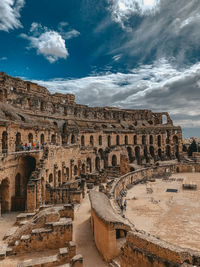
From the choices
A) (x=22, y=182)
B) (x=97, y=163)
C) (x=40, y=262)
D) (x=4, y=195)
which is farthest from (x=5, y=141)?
(x=97, y=163)

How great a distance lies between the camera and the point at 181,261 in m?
6.40

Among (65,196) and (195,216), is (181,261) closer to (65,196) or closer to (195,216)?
(195,216)

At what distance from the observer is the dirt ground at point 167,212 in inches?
485

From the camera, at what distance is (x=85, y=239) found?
38.1ft

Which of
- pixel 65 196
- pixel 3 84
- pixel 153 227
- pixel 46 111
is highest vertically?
pixel 3 84

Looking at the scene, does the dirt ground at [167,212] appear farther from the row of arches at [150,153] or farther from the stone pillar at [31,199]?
the row of arches at [150,153]

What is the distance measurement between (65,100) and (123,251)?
132ft

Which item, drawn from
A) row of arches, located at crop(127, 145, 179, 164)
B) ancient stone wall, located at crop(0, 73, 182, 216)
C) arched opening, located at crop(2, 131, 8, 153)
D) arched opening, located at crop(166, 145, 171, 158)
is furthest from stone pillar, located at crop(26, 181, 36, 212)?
arched opening, located at crop(166, 145, 171, 158)

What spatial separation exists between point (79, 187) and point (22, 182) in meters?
6.43

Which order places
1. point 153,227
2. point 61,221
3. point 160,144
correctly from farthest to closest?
point 160,144 < point 153,227 < point 61,221

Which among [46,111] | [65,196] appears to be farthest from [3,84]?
[65,196]

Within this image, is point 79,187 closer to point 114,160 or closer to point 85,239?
point 85,239

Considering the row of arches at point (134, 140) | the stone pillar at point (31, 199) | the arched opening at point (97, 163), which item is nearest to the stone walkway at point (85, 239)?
the stone pillar at point (31, 199)

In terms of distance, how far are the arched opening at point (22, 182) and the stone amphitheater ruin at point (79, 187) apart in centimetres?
9
